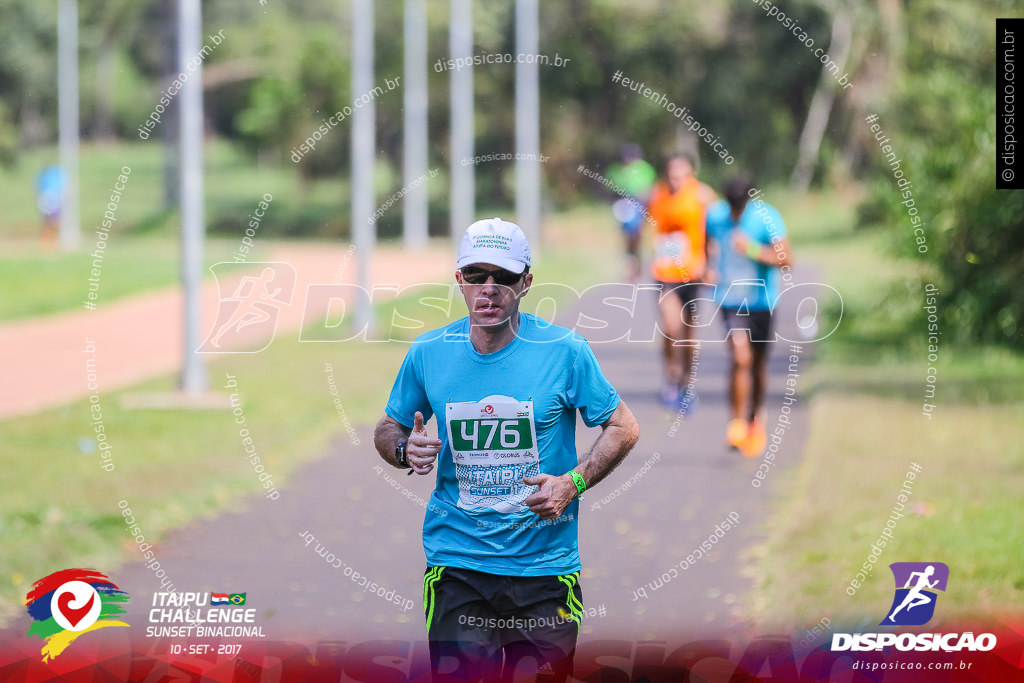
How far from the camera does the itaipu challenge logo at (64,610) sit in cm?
547

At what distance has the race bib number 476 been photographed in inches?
164

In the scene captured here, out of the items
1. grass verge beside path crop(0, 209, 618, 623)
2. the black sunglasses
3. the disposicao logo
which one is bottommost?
the disposicao logo

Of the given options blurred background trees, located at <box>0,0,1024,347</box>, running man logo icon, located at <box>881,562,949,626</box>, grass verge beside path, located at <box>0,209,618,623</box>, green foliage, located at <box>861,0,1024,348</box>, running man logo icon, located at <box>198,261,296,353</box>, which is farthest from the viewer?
blurred background trees, located at <box>0,0,1024,347</box>

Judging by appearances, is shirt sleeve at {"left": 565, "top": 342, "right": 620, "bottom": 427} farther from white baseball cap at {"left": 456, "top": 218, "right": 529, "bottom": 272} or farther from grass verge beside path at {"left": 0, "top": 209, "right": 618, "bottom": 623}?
grass verge beside path at {"left": 0, "top": 209, "right": 618, "bottom": 623}

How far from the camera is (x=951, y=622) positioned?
5938 mm

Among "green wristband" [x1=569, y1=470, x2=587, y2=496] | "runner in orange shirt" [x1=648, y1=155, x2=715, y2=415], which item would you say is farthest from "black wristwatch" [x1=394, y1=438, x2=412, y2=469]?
"runner in orange shirt" [x1=648, y1=155, x2=715, y2=415]

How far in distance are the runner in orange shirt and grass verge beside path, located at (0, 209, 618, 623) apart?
1.62 m

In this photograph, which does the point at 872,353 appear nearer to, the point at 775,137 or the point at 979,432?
the point at 979,432

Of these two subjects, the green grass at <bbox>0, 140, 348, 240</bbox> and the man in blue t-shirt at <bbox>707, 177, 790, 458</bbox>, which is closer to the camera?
the man in blue t-shirt at <bbox>707, 177, 790, 458</bbox>

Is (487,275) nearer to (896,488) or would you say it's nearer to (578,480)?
(578,480)

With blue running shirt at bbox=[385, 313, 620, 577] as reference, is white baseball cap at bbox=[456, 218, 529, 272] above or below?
above

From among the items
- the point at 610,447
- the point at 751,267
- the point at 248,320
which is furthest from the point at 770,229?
the point at 248,320

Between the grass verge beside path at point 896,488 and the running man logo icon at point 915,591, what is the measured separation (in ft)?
0.17

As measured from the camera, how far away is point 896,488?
885cm
